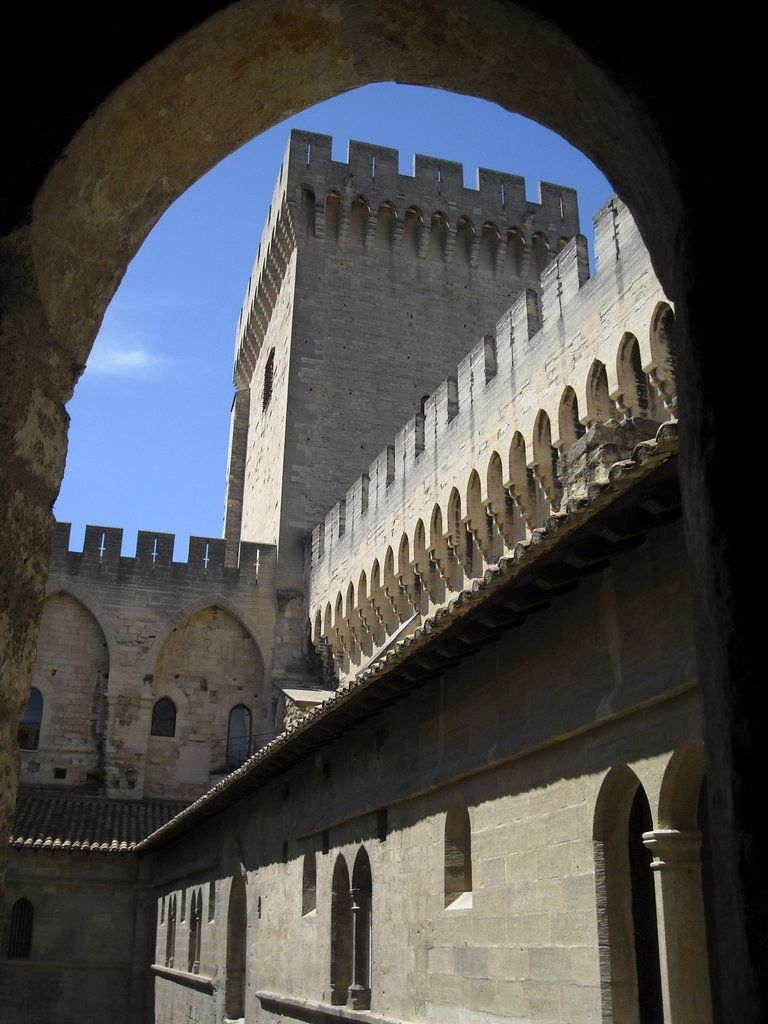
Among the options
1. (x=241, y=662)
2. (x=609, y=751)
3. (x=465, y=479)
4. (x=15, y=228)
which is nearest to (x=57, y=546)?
(x=241, y=662)

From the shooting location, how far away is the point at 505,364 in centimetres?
1528

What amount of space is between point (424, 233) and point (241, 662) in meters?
11.0

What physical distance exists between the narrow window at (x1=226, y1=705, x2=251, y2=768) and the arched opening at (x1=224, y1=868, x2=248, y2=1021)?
739cm

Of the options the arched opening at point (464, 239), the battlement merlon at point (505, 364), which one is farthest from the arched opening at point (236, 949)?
the arched opening at point (464, 239)

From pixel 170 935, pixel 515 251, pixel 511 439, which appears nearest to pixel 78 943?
pixel 170 935

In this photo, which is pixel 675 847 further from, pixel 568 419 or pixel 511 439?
pixel 511 439

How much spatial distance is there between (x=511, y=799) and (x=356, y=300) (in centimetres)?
1932

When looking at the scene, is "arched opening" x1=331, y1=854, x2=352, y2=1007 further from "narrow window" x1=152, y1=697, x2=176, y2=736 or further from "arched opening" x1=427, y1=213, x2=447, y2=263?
"arched opening" x1=427, y1=213, x2=447, y2=263

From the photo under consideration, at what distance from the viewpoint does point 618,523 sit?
600 centimetres

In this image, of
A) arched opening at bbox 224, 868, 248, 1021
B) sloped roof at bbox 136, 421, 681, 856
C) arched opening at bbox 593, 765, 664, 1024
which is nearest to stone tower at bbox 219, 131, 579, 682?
arched opening at bbox 224, 868, 248, 1021

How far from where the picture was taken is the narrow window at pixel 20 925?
66.8 feet

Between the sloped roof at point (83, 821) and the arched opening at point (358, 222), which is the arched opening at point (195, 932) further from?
the arched opening at point (358, 222)

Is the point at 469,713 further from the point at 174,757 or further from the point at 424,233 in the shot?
the point at 424,233

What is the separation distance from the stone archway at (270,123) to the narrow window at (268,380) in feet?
78.0
